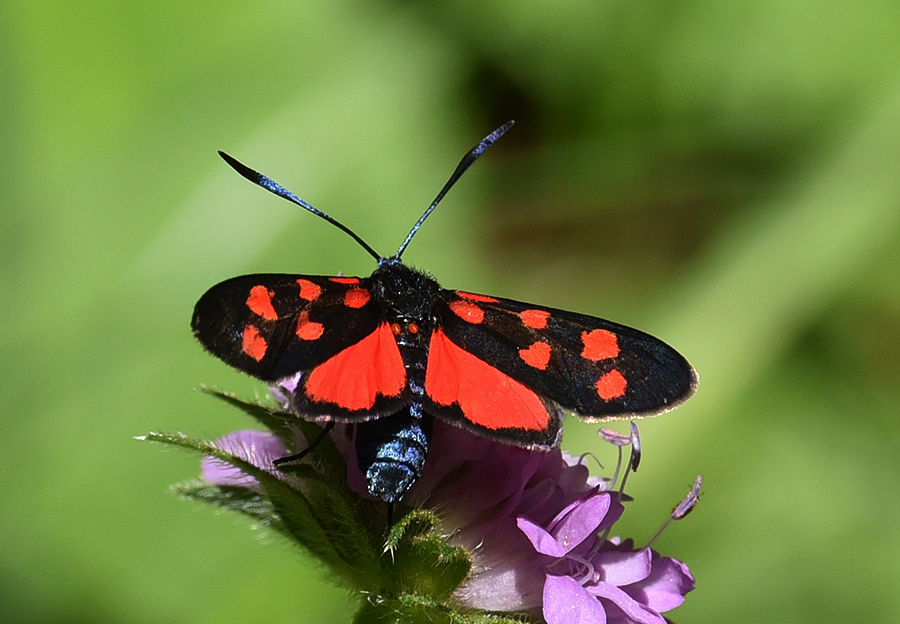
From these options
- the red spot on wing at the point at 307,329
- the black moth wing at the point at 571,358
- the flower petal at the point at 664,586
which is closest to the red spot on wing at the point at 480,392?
the black moth wing at the point at 571,358

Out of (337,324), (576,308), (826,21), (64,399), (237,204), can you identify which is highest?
(826,21)

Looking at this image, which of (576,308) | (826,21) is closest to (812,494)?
(576,308)

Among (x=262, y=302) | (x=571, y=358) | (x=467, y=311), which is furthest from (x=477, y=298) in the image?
(x=262, y=302)

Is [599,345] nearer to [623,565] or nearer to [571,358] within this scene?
[571,358]

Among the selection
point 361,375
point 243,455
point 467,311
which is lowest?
point 243,455

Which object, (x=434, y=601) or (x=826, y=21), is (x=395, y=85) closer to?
(x=826, y=21)

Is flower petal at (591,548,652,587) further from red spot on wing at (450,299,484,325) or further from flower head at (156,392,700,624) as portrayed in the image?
red spot on wing at (450,299,484,325)

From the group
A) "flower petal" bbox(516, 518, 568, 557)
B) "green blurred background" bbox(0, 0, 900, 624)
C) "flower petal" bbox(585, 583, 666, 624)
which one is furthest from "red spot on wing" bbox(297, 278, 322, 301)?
"green blurred background" bbox(0, 0, 900, 624)
